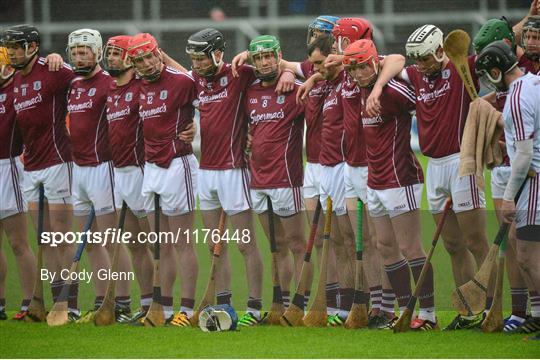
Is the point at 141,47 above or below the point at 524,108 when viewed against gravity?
above

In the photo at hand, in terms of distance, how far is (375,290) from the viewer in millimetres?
7797

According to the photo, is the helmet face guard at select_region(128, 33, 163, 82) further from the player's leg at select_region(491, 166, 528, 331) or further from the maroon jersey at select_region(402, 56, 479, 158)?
the player's leg at select_region(491, 166, 528, 331)

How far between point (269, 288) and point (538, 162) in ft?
11.5

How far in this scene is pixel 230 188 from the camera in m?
8.11

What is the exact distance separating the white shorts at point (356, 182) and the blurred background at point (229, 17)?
10.3m

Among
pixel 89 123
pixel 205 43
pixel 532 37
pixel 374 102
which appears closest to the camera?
pixel 532 37

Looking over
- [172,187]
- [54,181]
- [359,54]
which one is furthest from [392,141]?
[54,181]

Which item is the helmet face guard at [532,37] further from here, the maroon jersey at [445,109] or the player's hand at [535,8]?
the player's hand at [535,8]

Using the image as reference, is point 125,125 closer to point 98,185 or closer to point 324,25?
point 98,185

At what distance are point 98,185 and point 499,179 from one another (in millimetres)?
2797

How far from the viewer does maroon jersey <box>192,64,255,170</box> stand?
8.11 m

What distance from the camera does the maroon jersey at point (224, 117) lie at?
8109 mm

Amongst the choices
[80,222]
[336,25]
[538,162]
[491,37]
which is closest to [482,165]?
[538,162]

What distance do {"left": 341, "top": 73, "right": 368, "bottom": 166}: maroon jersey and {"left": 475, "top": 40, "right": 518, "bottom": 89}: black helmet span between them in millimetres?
1065
